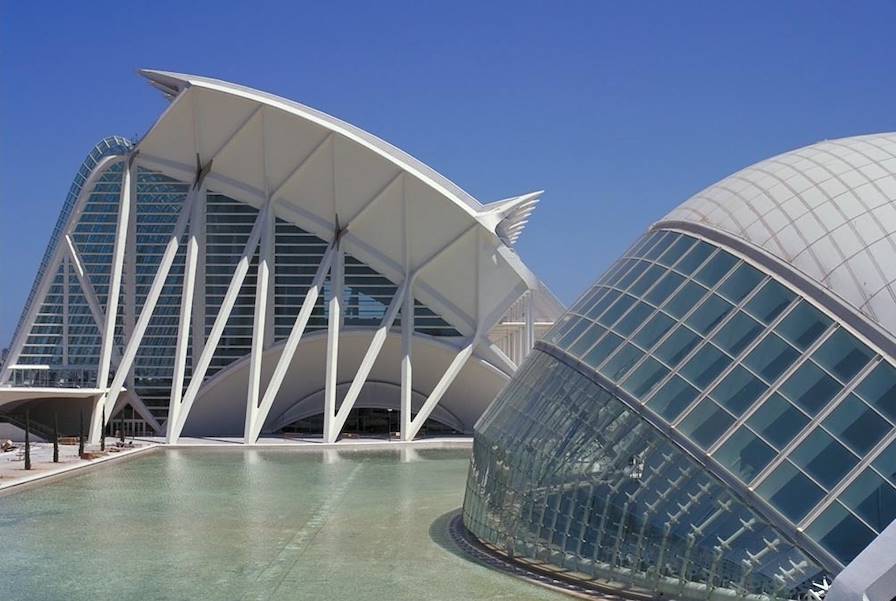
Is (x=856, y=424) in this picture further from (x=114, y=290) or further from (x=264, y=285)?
(x=114, y=290)

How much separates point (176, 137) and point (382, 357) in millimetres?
14309

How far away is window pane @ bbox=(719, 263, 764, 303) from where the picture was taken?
608 inches

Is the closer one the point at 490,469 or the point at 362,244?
the point at 490,469

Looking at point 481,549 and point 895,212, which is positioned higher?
point 895,212

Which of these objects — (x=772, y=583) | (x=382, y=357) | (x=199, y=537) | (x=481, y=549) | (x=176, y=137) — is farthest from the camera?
(x=382, y=357)

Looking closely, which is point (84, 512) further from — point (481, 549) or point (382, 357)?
point (382, 357)

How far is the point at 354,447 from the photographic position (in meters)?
43.4

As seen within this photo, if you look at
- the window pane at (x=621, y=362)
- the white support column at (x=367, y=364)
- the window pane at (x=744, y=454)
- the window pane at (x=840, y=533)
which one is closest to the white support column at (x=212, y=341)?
the white support column at (x=367, y=364)

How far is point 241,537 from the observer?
20.6 meters

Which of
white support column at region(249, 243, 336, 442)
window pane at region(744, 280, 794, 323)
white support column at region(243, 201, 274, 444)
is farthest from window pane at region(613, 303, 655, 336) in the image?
white support column at region(243, 201, 274, 444)

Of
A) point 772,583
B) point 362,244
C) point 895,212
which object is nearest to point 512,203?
point 362,244

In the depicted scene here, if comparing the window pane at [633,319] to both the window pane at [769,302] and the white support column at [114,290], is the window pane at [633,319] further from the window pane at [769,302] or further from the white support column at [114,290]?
the white support column at [114,290]

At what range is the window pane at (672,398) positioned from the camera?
14789 mm

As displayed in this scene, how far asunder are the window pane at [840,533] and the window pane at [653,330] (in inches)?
171
